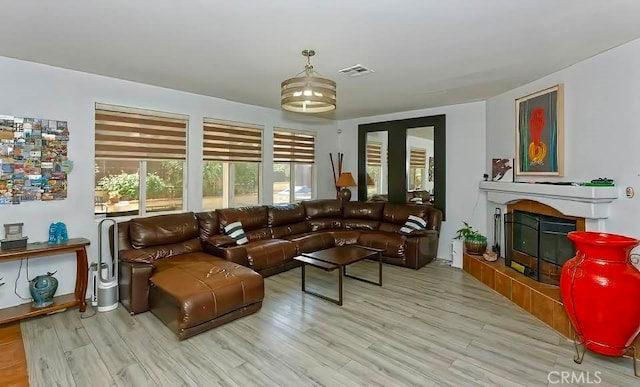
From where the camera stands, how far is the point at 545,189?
11.2ft

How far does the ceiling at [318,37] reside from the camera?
2234 mm

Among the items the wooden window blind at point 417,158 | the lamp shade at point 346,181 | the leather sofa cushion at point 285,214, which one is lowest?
the leather sofa cushion at point 285,214

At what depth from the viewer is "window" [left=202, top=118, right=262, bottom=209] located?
4.91 metres

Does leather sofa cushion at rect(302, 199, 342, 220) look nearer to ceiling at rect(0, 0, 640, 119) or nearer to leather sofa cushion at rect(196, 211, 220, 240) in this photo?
leather sofa cushion at rect(196, 211, 220, 240)

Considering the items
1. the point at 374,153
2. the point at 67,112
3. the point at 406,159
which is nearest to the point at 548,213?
the point at 406,159

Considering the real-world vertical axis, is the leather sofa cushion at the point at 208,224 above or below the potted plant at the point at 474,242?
above

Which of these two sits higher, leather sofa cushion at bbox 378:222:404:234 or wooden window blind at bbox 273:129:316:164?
wooden window blind at bbox 273:129:316:164

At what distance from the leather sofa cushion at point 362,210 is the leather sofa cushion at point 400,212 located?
13cm

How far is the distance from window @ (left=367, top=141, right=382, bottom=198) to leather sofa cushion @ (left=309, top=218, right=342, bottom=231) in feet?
3.58

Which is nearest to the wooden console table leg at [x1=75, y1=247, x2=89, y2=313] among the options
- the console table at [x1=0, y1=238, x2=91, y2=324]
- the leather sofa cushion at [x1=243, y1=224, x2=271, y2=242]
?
the console table at [x1=0, y1=238, x2=91, y2=324]

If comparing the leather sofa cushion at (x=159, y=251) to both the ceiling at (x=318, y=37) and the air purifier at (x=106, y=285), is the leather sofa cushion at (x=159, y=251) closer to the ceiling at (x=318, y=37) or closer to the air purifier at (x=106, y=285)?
the air purifier at (x=106, y=285)

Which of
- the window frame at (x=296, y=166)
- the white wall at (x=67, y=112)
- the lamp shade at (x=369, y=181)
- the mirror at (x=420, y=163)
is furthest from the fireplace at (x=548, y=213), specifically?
the white wall at (x=67, y=112)

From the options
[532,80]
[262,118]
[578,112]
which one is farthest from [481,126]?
[262,118]

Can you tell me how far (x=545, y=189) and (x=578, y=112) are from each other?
2.77 feet
